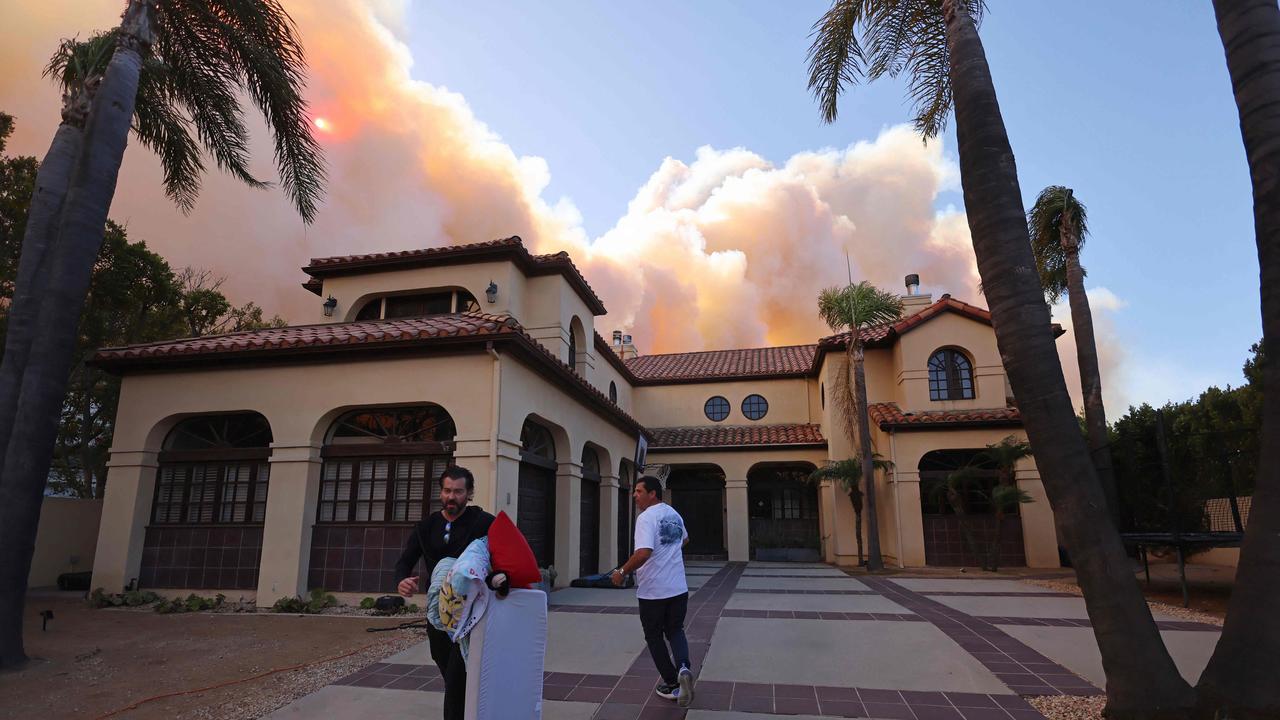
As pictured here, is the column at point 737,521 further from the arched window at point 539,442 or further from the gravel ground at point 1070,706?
the gravel ground at point 1070,706

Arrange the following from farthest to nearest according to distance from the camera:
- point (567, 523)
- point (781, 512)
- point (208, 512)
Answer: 1. point (781, 512)
2. point (567, 523)
3. point (208, 512)

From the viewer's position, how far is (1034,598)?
1081cm

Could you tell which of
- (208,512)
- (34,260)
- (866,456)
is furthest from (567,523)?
A: (34,260)

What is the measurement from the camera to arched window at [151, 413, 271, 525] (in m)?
10.8

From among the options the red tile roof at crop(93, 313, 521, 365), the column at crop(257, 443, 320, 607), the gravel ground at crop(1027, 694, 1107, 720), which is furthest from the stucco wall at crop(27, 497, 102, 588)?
A: the gravel ground at crop(1027, 694, 1107, 720)

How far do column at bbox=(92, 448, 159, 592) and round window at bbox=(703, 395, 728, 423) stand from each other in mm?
16577

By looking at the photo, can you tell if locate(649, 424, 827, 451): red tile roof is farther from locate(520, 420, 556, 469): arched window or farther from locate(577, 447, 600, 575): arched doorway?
locate(520, 420, 556, 469): arched window

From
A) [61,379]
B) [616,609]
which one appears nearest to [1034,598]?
[616,609]

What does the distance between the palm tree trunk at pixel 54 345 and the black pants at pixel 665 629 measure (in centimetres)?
661

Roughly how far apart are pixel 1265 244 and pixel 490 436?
856 centimetres

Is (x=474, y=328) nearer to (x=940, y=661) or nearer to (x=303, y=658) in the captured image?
(x=303, y=658)

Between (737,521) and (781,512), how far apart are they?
2.45 m

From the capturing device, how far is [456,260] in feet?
45.1

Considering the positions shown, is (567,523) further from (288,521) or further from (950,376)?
(950,376)
